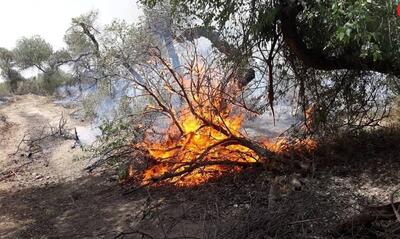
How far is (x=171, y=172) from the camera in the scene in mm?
8875

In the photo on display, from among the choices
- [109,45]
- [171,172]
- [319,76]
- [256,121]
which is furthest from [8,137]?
[319,76]

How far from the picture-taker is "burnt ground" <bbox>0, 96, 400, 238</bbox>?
204 inches

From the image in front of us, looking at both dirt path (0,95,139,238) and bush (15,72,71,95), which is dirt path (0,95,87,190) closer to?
dirt path (0,95,139,238)

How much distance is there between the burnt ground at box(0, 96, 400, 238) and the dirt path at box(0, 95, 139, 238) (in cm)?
3

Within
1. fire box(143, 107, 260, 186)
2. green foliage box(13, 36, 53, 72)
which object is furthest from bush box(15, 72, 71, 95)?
fire box(143, 107, 260, 186)

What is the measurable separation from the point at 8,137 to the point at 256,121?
12652 millimetres

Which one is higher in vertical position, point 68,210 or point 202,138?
point 202,138

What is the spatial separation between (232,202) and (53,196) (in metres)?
4.99

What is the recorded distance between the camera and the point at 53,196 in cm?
1077

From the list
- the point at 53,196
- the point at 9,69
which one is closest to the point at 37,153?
the point at 53,196

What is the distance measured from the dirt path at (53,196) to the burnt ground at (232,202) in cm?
3

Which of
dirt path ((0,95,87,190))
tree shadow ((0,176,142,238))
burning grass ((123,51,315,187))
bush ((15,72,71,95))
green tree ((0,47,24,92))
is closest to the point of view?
tree shadow ((0,176,142,238))

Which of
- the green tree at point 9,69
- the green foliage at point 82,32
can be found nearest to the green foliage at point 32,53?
the green tree at point 9,69

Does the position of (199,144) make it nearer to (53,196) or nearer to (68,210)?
(68,210)
